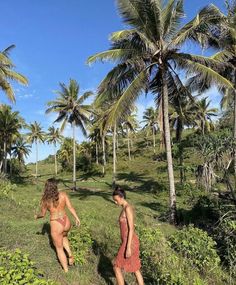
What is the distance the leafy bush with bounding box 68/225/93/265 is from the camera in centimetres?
768

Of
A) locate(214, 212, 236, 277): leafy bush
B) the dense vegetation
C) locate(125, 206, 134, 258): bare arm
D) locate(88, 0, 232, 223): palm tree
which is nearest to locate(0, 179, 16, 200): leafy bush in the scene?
the dense vegetation

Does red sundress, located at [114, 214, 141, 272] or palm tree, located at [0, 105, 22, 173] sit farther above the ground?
palm tree, located at [0, 105, 22, 173]

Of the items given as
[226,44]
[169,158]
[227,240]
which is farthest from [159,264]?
[226,44]

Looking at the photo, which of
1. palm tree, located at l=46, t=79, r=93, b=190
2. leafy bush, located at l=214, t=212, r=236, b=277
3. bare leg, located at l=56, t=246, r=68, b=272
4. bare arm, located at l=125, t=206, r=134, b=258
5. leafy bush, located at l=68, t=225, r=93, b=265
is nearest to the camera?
bare arm, located at l=125, t=206, r=134, b=258

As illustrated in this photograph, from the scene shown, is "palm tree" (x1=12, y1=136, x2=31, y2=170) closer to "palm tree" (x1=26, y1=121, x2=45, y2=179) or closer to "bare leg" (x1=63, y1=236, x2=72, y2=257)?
"palm tree" (x1=26, y1=121, x2=45, y2=179)

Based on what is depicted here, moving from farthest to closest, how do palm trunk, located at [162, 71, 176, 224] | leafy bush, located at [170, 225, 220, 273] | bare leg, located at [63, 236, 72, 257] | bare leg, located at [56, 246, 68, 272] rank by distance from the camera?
1. palm trunk, located at [162, 71, 176, 224]
2. leafy bush, located at [170, 225, 220, 273]
3. bare leg, located at [63, 236, 72, 257]
4. bare leg, located at [56, 246, 68, 272]

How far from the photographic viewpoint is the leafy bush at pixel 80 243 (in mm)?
7680

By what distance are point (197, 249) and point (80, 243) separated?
362 cm

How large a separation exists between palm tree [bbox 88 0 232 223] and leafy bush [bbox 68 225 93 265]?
31.1 ft

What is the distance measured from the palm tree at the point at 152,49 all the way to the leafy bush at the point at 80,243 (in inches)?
373

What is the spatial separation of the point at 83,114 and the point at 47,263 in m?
34.5

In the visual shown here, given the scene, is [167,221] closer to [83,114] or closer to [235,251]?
[235,251]

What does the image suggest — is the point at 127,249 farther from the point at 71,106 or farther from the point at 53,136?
the point at 53,136

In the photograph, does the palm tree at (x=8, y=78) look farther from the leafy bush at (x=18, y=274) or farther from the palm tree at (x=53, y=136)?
the palm tree at (x=53, y=136)
